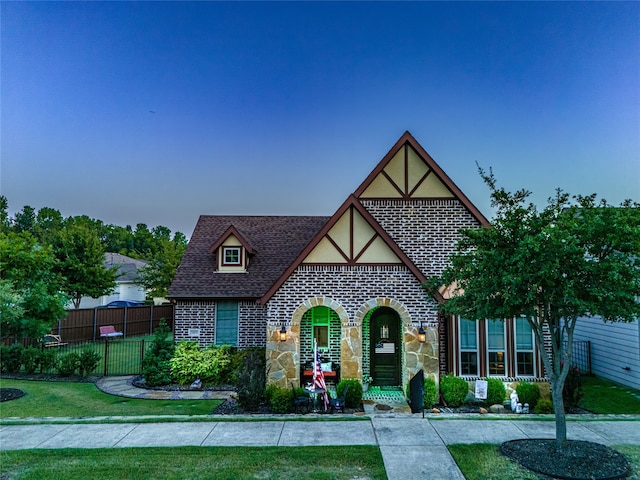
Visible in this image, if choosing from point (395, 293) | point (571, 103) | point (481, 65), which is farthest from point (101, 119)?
point (571, 103)

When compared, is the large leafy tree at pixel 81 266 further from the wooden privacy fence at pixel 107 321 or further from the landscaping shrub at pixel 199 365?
the landscaping shrub at pixel 199 365

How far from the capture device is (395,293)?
12406 millimetres

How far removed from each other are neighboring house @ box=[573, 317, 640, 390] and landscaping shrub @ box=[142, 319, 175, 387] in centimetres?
1483

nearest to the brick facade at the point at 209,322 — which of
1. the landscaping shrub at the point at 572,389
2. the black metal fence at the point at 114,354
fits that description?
the black metal fence at the point at 114,354

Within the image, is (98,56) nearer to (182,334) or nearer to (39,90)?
(39,90)

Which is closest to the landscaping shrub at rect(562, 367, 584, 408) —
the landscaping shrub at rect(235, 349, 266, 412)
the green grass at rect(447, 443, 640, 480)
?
the green grass at rect(447, 443, 640, 480)

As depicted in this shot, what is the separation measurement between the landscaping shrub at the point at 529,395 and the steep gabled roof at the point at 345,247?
429 cm

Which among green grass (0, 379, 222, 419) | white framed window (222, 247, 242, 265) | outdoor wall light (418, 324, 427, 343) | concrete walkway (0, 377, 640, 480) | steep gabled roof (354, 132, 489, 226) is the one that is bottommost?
green grass (0, 379, 222, 419)

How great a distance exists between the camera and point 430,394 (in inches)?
448

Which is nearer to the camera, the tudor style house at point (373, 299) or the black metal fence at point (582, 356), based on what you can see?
the tudor style house at point (373, 299)

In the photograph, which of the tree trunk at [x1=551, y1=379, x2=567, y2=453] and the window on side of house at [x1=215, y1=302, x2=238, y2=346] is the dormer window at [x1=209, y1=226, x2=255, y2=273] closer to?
the window on side of house at [x1=215, y1=302, x2=238, y2=346]

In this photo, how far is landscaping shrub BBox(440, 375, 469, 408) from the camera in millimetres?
11617

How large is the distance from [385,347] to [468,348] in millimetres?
2687

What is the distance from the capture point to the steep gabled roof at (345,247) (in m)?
12.5
